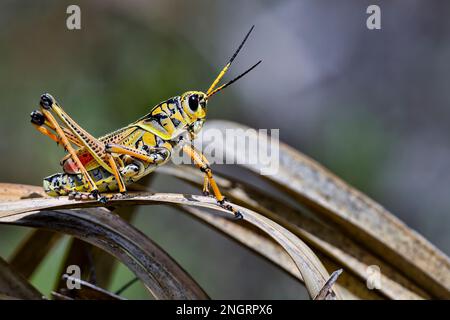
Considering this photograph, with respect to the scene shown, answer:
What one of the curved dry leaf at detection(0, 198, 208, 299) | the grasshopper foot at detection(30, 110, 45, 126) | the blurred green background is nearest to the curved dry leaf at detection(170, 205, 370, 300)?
the curved dry leaf at detection(0, 198, 208, 299)

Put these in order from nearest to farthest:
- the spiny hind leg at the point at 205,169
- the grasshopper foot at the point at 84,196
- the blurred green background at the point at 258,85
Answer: the grasshopper foot at the point at 84,196 → the spiny hind leg at the point at 205,169 → the blurred green background at the point at 258,85

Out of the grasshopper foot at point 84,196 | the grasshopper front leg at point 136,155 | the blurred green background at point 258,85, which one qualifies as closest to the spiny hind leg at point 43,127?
the grasshopper front leg at point 136,155

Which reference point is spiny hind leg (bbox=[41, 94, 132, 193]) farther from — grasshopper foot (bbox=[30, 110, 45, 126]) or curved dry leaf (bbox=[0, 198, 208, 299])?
curved dry leaf (bbox=[0, 198, 208, 299])

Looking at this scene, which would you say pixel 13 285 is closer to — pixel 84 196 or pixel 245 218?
pixel 84 196

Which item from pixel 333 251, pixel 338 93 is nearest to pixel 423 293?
pixel 333 251

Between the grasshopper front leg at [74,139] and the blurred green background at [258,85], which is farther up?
the blurred green background at [258,85]

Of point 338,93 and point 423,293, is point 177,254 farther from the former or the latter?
point 423,293

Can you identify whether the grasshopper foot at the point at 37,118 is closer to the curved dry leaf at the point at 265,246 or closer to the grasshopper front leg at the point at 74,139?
the grasshopper front leg at the point at 74,139

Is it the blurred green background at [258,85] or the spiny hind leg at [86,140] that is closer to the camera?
the spiny hind leg at [86,140]
